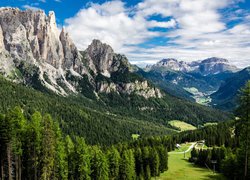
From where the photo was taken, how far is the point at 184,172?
127m

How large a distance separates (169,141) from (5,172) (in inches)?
5071

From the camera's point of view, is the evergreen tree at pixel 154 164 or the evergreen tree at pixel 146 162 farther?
the evergreen tree at pixel 154 164

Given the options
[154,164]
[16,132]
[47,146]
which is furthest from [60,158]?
[154,164]

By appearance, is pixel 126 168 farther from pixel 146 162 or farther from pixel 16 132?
pixel 16 132

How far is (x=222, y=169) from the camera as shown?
4978 inches

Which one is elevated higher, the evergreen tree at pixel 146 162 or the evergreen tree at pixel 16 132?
the evergreen tree at pixel 16 132

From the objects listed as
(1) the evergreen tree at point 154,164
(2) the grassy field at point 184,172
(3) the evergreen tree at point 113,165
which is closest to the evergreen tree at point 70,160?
(3) the evergreen tree at point 113,165

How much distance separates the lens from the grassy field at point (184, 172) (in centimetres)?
11750

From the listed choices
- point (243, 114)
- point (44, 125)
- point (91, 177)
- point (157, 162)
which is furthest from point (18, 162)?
point (157, 162)

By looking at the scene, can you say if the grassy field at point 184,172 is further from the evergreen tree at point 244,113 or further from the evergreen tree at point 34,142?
the evergreen tree at point 244,113

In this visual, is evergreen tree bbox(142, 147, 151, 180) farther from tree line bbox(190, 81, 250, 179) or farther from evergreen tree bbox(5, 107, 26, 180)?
evergreen tree bbox(5, 107, 26, 180)

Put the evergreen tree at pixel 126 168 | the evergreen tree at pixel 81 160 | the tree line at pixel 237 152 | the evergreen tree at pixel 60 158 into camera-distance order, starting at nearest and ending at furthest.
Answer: the tree line at pixel 237 152 → the evergreen tree at pixel 60 158 → the evergreen tree at pixel 81 160 → the evergreen tree at pixel 126 168

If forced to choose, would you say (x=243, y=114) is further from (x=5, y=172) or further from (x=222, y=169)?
(x=222, y=169)

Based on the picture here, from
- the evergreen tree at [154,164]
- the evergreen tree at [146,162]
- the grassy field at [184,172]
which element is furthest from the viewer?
the evergreen tree at [154,164]
